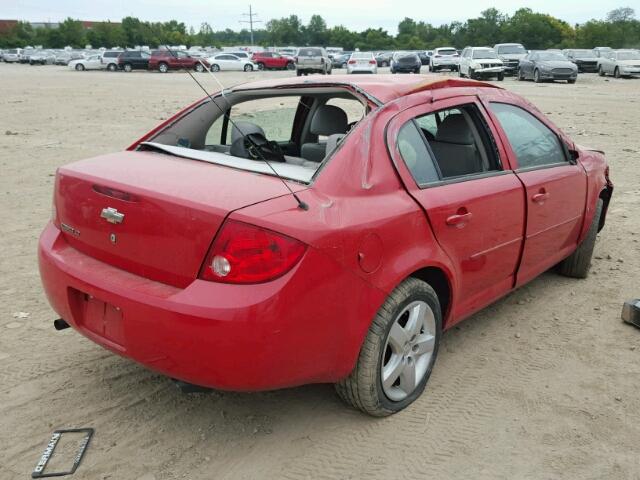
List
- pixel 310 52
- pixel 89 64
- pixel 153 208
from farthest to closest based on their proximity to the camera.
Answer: pixel 89 64
pixel 310 52
pixel 153 208

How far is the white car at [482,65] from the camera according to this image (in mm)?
29062

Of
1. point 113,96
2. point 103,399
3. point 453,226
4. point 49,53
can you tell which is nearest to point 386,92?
point 453,226

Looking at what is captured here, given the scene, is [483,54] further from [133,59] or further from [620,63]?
[133,59]

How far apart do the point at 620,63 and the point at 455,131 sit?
3166cm

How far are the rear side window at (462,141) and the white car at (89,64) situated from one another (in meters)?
50.8

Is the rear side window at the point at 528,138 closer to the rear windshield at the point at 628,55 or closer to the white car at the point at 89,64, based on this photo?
the rear windshield at the point at 628,55

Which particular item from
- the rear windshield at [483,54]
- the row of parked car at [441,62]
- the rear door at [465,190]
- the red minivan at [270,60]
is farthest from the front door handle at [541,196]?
the red minivan at [270,60]

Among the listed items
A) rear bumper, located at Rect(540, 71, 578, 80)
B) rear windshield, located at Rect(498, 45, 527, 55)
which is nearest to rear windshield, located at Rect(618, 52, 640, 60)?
rear windshield, located at Rect(498, 45, 527, 55)

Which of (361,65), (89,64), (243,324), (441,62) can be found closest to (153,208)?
(243,324)

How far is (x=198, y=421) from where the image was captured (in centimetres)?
305

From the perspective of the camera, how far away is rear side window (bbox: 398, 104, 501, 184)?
3.64 m

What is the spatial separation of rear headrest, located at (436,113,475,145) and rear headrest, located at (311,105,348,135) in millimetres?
615

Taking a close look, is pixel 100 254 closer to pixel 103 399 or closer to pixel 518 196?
pixel 103 399

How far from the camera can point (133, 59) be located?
4788 cm
